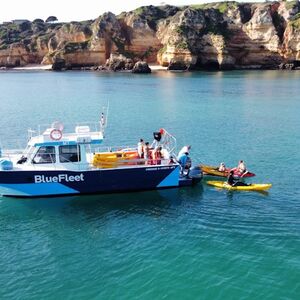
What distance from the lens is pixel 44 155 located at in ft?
80.2

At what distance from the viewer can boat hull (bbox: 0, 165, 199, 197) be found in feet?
79.0

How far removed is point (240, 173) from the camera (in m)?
28.0

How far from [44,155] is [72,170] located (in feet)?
5.88

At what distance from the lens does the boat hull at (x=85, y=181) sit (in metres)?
24.1

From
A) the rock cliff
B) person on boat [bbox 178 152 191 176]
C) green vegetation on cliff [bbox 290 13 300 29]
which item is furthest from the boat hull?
green vegetation on cliff [bbox 290 13 300 29]

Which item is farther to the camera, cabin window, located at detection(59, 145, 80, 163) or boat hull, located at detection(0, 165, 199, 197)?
cabin window, located at detection(59, 145, 80, 163)

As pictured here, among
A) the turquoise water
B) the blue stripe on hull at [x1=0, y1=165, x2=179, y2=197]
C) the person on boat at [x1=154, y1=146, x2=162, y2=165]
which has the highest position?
the person on boat at [x1=154, y1=146, x2=162, y2=165]

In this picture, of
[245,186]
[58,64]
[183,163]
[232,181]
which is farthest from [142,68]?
[245,186]

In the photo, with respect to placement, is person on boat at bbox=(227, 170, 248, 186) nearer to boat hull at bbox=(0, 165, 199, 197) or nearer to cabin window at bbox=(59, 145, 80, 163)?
boat hull at bbox=(0, 165, 199, 197)

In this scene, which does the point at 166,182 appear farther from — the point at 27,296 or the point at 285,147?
the point at 285,147

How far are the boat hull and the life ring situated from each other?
1.84m

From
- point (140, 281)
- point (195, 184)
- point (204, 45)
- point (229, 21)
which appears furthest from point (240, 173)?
point (229, 21)

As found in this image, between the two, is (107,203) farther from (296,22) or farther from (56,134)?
(296,22)

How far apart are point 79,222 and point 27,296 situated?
644 centimetres
